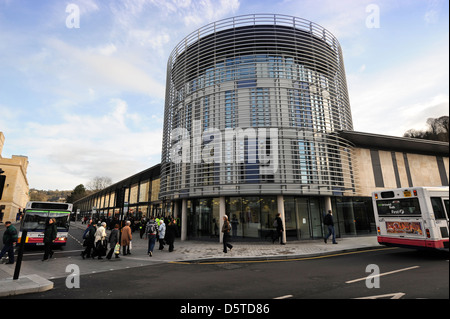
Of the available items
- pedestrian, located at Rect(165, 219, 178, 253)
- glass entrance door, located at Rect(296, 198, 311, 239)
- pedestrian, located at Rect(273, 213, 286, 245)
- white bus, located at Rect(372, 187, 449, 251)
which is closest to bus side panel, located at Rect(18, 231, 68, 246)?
pedestrian, located at Rect(165, 219, 178, 253)

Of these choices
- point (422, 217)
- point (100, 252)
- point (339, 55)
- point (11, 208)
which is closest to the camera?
point (422, 217)

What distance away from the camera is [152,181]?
120 feet

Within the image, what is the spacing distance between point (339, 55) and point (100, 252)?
23.7 m

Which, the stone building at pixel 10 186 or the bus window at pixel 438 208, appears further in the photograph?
the stone building at pixel 10 186

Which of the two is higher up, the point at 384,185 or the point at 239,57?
the point at 239,57

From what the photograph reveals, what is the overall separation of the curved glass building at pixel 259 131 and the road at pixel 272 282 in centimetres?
725

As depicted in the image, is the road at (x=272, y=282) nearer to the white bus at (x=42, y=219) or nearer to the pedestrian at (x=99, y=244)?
the pedestrian at (x=99, y=244)

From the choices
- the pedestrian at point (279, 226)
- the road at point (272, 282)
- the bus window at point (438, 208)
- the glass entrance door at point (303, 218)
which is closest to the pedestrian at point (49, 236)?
the road at point (272, 282)

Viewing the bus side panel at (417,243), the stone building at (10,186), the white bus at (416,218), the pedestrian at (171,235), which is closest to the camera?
the bus side panel at (417,243)

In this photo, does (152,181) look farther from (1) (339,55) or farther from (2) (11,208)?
(2) (11,208)

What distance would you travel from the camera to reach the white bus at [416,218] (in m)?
9.01

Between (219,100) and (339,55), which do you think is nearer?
(219,100)

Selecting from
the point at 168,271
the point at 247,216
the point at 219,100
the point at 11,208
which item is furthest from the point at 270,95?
the point at 11,208

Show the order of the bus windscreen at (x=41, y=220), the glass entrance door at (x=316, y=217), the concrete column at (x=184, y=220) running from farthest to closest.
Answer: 1. the concrete column at (x=184, y=220)
2. the glass entrance door at (x=316, y=217)
3. the bus windscreen at (x=41, y=220)
